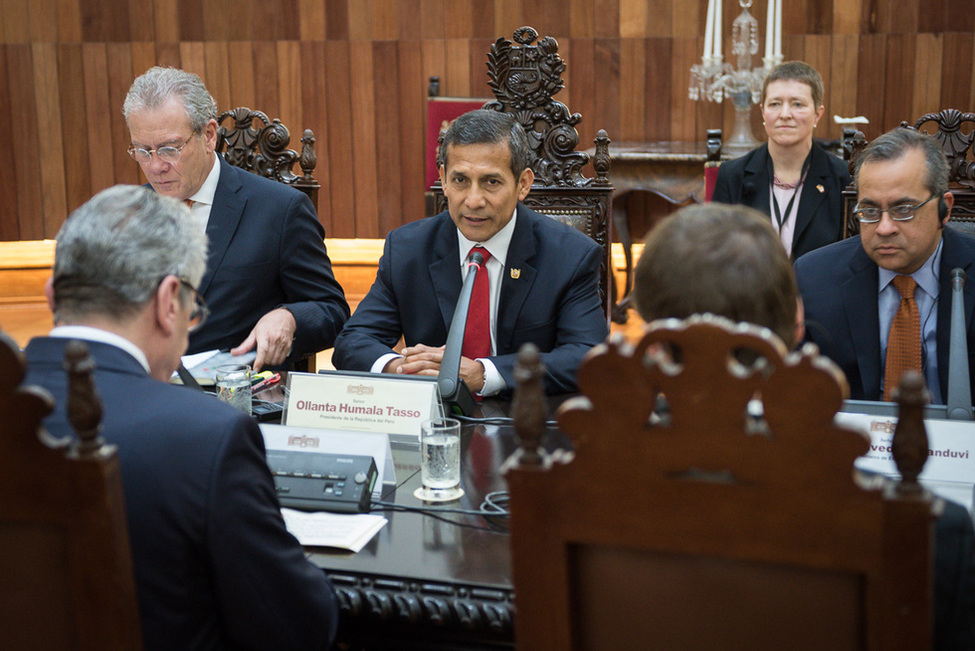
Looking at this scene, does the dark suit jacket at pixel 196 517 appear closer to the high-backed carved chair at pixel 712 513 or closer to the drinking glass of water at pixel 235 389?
the high-backed carved chair at pixel 712 513

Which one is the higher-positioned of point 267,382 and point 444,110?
point 444,110

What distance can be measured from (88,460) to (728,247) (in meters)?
0.69

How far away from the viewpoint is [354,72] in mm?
6473

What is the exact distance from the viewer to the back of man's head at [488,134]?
250 cm

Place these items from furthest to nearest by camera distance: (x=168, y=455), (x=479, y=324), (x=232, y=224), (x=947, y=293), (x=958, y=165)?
(x=232, y=224)
(x=958, y=165)
(x=479, y=324)
(x=947, y=293)
(x=168, y=455)

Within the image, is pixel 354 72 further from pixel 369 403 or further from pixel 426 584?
pixel 426 584

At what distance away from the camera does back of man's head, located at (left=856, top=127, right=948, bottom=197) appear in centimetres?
219

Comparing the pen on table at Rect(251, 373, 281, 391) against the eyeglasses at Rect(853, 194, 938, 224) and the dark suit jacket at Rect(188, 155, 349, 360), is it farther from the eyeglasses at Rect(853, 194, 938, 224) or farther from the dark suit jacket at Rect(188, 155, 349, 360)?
the eyeglasses at Rect(853, 194, 938, 224)

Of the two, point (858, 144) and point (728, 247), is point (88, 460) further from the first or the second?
point (858, 144)

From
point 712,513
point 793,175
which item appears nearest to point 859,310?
point 712,513

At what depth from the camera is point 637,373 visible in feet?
2.86

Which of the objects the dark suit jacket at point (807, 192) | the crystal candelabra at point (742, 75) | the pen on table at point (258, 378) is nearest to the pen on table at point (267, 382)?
the pen on table at point (258, 378)

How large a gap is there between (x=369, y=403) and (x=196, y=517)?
68 cm

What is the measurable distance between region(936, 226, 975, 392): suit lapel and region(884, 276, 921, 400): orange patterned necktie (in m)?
0.05
